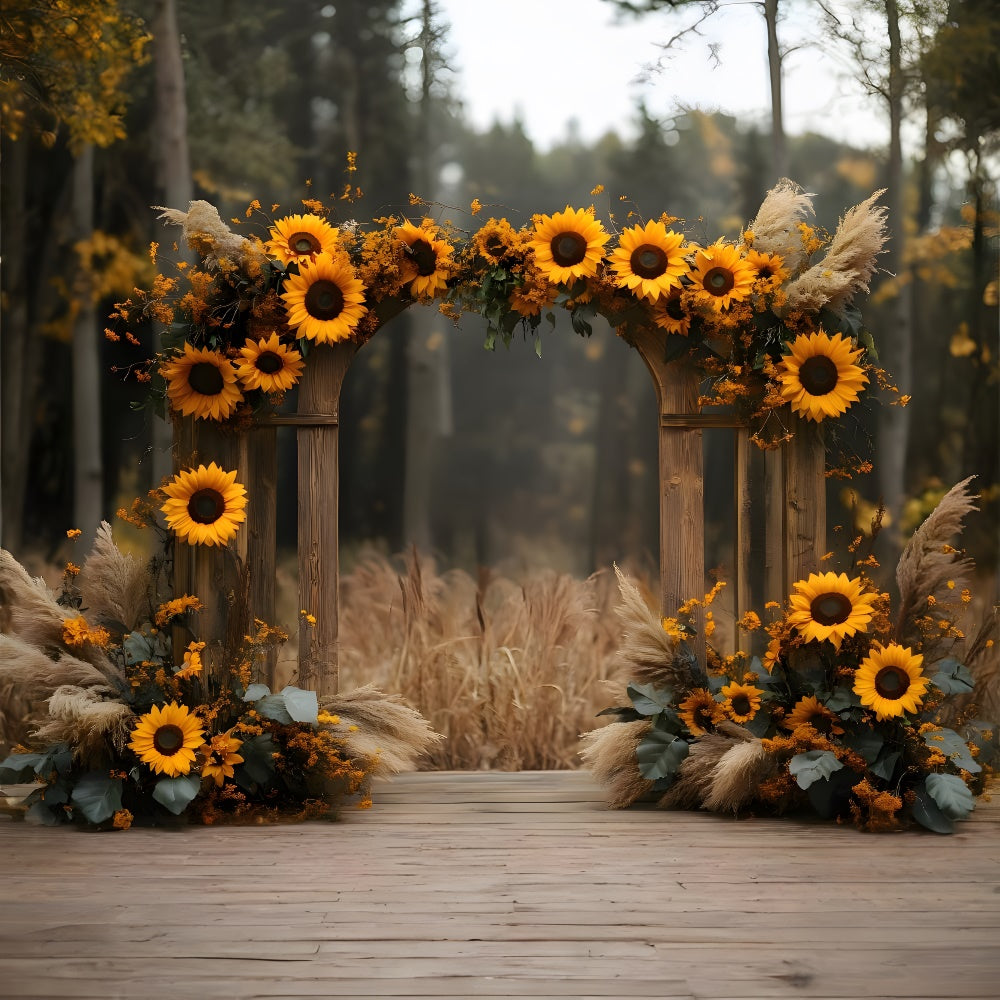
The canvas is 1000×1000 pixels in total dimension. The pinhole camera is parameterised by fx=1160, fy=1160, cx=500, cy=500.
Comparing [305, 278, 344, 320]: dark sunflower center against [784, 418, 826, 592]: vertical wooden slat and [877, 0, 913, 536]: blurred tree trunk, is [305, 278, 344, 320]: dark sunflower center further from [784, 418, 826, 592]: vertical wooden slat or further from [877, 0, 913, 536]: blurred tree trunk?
[877, 0, 913, 536]: blurred tree trunk

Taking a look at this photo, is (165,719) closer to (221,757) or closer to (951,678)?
(221,757)

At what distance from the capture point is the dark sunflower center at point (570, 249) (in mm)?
3881

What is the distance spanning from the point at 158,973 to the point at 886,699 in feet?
7.58

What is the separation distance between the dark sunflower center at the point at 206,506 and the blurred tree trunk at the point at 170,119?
11.5 feet

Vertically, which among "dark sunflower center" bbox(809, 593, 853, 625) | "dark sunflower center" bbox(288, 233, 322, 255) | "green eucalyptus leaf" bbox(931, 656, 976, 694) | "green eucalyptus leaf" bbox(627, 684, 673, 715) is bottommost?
"green eucalyptus leaf" bbox(627, 684, 673, 715)

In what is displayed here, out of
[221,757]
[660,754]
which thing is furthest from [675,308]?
[221,757]

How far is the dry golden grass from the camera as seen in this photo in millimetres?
4965

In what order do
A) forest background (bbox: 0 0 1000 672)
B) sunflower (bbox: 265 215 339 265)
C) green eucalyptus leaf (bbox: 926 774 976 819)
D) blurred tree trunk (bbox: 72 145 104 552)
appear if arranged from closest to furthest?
green eucalyptus leaf (bbox: 926 774 976 819) < sunflower (bbox: 265 215 339 265) < forest background (bbox: 0 0 1000 672) < blurred tree trunk (bbox: 72 145 104 552)

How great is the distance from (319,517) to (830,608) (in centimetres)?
171

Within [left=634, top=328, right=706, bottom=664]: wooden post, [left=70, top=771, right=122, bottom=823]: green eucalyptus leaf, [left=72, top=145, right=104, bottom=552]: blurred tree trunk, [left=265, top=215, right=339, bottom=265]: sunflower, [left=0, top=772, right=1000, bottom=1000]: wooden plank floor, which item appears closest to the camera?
[left=0, top=772, right=1000, bottom=1000]: wooden plank floor

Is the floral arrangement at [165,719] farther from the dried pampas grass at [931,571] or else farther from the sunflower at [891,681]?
the dried pampas grass at [931,571]

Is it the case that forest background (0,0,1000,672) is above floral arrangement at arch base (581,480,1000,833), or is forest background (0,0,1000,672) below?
above

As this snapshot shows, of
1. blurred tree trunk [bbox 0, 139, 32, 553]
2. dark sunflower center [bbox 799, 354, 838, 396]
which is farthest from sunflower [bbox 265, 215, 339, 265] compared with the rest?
blurred tree trunk [bbox 0, 139, 32, 553]

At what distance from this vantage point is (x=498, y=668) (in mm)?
5008
